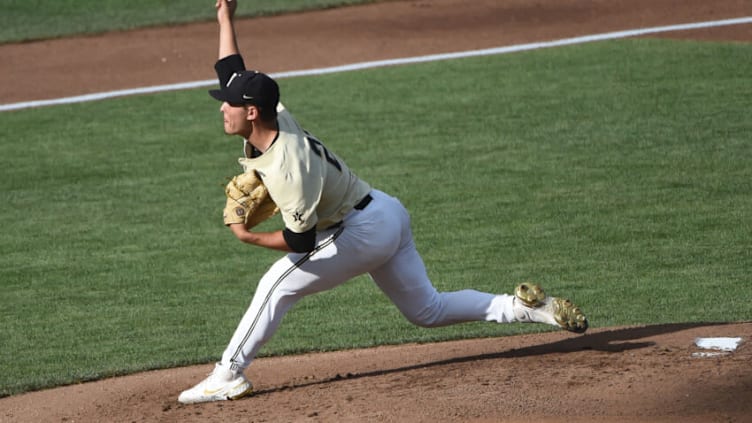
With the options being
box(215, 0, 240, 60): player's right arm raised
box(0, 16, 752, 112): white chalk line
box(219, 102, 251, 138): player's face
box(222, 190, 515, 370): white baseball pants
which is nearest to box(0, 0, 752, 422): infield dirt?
box(222, 190, 515, 370): white baseball pants

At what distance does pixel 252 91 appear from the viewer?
16.5 ft

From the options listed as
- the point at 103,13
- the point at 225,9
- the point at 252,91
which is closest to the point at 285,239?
the point at 252,91

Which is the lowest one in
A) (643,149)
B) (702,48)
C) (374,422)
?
(374,422)

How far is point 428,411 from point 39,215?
18.5ft

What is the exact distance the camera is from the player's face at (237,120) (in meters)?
5.10

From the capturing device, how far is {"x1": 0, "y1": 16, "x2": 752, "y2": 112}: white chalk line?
42.7 ft

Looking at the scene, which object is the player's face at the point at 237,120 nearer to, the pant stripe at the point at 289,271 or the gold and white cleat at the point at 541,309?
the pant stripe at the point at 289,271

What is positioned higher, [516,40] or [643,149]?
[516,40]

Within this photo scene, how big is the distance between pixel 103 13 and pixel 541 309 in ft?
40.1

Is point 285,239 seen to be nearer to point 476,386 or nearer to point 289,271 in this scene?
point 289,271

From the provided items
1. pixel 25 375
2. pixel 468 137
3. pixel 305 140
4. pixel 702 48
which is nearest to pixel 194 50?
pixel 468 137

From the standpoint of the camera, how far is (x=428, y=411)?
4.99 meters

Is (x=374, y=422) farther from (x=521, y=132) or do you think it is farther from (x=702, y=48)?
(x=702, y=48)

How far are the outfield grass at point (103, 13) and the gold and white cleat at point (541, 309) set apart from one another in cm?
1088
